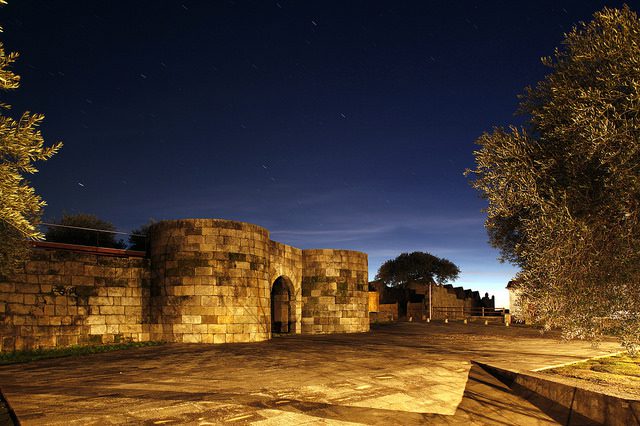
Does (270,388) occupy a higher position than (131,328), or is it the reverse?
(131,328)

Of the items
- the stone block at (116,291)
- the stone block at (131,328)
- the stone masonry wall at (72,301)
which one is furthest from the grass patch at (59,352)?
the stone block at (116,291)

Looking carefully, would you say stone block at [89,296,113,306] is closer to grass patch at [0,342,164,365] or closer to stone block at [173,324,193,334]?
grass patch at [0,342,164,365]

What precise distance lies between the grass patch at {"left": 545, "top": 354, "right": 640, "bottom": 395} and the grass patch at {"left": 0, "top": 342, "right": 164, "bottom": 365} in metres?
11.5

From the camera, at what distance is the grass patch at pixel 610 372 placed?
29.7 ft

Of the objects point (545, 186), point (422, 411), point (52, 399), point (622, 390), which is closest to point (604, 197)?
point (545, 186)

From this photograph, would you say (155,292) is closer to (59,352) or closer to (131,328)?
(131,328)

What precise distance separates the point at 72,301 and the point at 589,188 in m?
13.6

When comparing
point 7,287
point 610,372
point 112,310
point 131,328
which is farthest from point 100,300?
point 610,372

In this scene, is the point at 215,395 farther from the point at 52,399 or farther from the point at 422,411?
the point at 422,411

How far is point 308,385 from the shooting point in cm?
852

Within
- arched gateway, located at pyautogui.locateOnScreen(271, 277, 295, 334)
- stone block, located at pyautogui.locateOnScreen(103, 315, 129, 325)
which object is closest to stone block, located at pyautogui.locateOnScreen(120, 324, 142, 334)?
stone block, located at pyautogui.locateOnScreen(103, 315, 129, 325)

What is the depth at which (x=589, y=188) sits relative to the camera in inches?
314

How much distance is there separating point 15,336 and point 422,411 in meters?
11.2

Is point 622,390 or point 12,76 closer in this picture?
point 12,76
